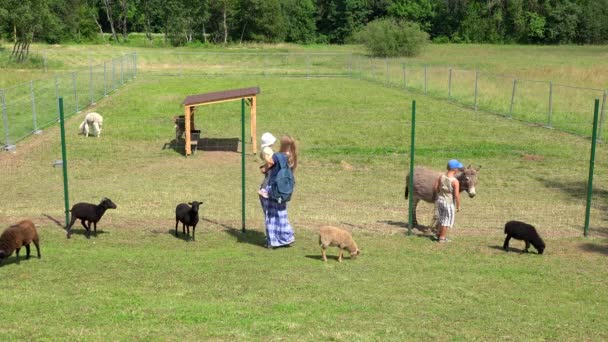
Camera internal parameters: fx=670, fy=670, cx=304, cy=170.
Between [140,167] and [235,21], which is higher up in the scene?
[235,21]

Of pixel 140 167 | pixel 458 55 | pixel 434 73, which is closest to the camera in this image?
pixel 140 167

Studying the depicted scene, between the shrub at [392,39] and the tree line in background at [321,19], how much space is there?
72.1 feet

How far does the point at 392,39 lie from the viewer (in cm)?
6144

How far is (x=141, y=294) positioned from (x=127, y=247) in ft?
8.83

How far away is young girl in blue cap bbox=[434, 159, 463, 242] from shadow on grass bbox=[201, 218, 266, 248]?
2.93 m

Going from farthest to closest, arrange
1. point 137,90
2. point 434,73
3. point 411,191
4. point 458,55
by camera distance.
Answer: point 458,55
point 434,73
point 137,90
point 411,191

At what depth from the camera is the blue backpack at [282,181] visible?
386 inches

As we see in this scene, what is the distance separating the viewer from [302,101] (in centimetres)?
3170

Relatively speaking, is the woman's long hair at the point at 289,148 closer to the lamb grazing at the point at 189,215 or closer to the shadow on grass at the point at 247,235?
the shadow on grass at the point at 247,235

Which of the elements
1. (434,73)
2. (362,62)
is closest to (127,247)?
(434,73)

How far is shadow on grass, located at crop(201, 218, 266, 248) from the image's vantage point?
10992 mm

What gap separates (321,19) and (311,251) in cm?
9247

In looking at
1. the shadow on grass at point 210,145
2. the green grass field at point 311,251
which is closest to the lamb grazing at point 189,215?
the green grass field at point 311,251

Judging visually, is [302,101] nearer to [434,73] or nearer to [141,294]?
[434,73]
